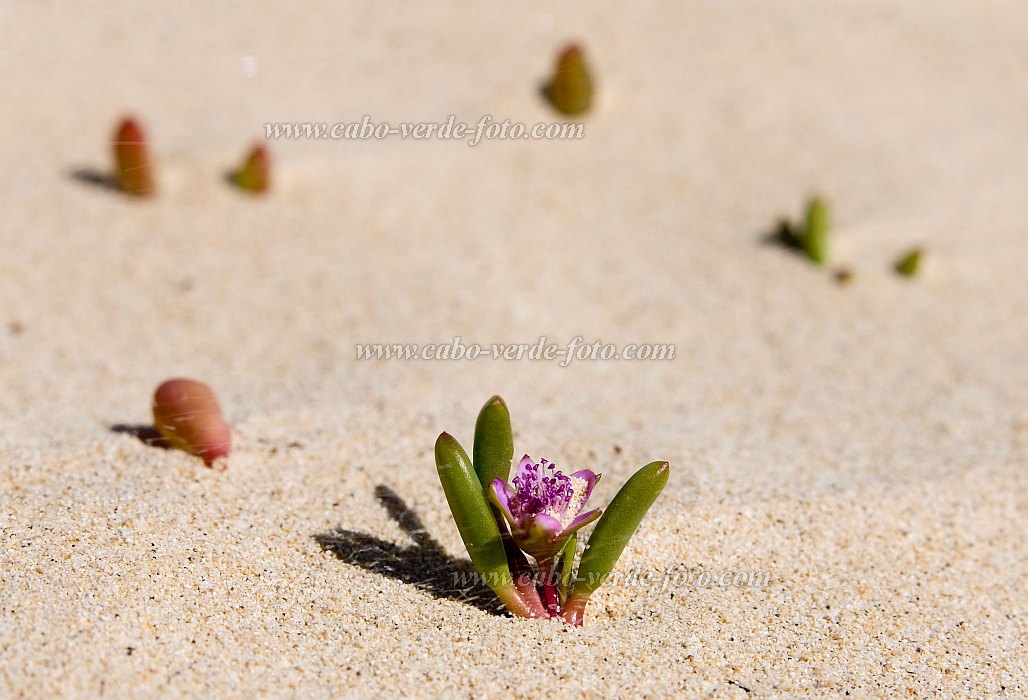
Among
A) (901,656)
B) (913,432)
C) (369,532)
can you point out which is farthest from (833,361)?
(369,532)

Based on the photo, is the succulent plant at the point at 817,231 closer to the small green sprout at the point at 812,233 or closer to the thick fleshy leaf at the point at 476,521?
the small green sprout at the point at 812,233

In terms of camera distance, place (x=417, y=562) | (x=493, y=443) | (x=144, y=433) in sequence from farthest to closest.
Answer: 1. (x=144, y=433)
2. (x=417, y=562)
3. (x=493, y=443)

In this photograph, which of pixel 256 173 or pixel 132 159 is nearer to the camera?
pixel 132 159

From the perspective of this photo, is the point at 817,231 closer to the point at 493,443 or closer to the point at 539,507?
the point at 493,443

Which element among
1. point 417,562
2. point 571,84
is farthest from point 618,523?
point 571,84

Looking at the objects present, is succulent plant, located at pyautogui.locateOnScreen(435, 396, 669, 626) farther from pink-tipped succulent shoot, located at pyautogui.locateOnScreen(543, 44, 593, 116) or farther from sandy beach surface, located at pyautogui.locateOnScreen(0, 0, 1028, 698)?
pink-tipped succulent shoot, located at pyautogui.locateOnScreen(543, 44, 593, 116)
